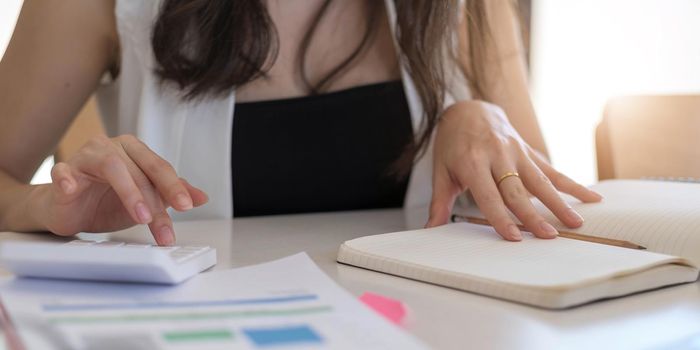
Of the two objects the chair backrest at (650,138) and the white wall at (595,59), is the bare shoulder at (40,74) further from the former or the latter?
the white wall at (595,59)

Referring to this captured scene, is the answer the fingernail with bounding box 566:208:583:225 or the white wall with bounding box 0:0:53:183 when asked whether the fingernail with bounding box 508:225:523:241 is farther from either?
the white wall with bounding box 0:0:53:183

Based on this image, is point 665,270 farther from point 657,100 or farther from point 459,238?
point 657,100

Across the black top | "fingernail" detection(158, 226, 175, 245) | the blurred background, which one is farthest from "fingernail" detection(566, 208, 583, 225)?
the blurred background

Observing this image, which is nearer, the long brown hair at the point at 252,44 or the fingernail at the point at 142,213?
the fingernail at the point at 142,213

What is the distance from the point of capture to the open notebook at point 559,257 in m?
0.48

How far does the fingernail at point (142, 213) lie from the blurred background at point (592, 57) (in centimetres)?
169

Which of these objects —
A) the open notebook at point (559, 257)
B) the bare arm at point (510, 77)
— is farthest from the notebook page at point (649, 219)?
the bare arm at point (510, 77)

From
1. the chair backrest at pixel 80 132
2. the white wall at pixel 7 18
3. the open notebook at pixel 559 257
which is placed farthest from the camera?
the white wall at pixel 7 18

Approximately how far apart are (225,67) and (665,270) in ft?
2.34

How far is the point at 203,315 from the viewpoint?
41 centimetres

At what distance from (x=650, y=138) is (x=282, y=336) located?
1064mm

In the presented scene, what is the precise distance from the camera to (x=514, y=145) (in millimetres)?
792

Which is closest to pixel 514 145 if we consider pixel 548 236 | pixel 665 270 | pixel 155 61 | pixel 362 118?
pixel 548 236

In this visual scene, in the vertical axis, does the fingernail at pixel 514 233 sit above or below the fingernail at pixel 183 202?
below
